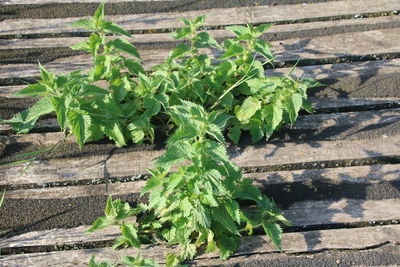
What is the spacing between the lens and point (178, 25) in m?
3.57

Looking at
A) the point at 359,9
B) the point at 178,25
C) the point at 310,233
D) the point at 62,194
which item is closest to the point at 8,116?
the point at 62,194

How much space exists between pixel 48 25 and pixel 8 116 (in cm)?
78

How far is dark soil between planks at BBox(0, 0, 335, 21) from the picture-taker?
363 cm

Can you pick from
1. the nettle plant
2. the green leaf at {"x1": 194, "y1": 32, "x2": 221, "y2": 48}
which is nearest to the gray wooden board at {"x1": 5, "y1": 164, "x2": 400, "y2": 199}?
the nettle plant

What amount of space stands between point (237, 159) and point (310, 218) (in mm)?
510

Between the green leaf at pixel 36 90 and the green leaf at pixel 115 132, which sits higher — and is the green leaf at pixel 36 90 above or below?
above

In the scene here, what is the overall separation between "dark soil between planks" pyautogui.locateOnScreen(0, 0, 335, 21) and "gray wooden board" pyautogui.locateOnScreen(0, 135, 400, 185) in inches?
47.3

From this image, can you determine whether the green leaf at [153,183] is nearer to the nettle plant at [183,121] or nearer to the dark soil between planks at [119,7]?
the nettle plant at [183,121]

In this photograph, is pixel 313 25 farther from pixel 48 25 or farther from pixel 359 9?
pixel 48 25

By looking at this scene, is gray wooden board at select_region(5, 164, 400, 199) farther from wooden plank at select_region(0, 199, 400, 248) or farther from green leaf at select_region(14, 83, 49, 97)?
green leaf at select_region(14, 83, 49, 97)

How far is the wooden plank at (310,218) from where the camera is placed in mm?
2645

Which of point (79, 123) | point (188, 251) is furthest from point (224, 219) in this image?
point (79, 123)

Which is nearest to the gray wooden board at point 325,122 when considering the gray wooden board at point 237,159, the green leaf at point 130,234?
the gray wooden board at point 237,159

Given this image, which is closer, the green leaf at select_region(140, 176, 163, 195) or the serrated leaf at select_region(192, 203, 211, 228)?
the serrated leaf at select_region(192, 203, 211, 228)
